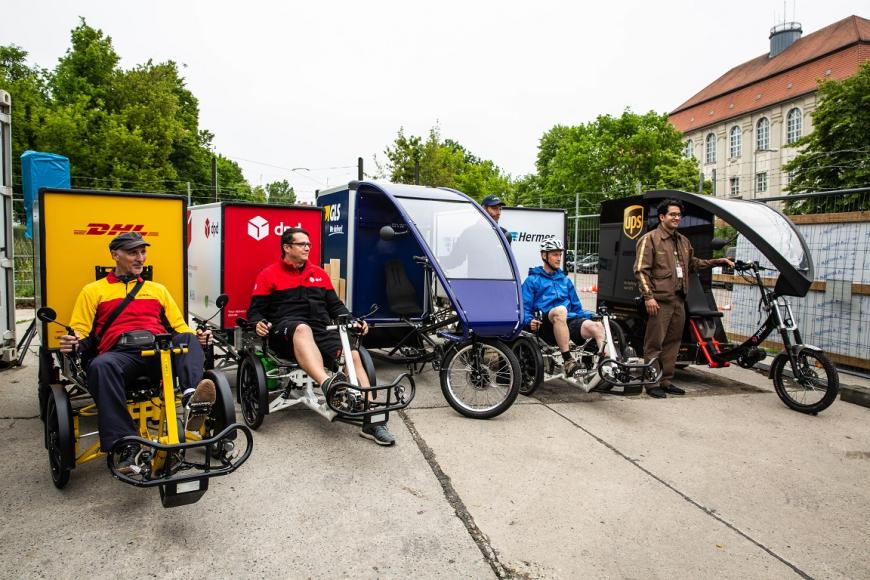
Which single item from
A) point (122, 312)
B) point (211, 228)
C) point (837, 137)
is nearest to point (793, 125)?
point (837, 137)

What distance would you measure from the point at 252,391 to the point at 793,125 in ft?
164

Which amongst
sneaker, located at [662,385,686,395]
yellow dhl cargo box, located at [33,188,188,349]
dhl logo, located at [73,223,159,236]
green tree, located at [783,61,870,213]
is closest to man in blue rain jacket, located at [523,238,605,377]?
sneaker, located at [662,385,686,395]

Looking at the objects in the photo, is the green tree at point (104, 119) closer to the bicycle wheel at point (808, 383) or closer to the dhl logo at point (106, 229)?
the dhl logo at point (106, 229)

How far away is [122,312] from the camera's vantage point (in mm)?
3809

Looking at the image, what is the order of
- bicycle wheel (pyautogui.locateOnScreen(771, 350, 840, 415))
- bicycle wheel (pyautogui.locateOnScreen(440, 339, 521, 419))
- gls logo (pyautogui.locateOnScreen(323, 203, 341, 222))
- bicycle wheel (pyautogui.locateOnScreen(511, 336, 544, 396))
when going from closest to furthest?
bicycle wheel (pyautogui.locateOnScreen(440, 339, 521, 419)) → bicycle wheel (pyautogui.locateOnScreen(771, 350, 840, 415)) → bicycle wheel (pyautogui.locateOnScreen(511, 336, 544, 396)) → gls logo (pyautogui.locateOnScreen(323, 203, 341, 222))

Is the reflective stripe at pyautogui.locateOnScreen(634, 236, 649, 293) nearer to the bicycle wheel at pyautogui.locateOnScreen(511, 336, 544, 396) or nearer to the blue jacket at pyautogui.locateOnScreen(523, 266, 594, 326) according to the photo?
the blue jacket at pyautogui.locateOnScreen(523, 266, 594, 326)

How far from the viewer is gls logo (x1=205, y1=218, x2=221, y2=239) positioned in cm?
600

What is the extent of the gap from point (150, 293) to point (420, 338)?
116 inches

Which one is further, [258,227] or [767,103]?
[767,103]

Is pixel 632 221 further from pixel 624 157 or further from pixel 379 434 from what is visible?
pixel 624 157

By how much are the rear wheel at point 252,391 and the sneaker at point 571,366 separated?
2.73 m

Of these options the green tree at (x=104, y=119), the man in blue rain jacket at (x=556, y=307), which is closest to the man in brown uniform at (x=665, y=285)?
the man in blue rain jacket at (x=556, y=307)

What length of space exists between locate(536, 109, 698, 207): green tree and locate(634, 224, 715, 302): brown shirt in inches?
1073

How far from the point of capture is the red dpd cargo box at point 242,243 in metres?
5.86
